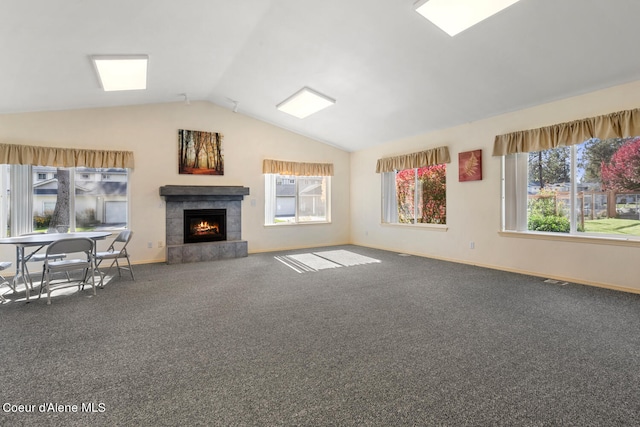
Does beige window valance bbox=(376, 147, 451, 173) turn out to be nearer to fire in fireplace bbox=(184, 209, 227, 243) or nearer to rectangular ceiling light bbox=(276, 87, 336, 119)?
rectangular ceiling light bbox=(276, 87, 336, 119)

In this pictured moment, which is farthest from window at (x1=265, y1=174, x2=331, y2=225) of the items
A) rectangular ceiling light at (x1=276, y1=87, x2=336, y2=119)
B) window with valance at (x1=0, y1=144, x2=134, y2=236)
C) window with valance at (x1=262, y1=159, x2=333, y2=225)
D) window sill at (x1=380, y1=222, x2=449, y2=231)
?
window with valance at (x1=0, y1=144, x2=134, y2=236)

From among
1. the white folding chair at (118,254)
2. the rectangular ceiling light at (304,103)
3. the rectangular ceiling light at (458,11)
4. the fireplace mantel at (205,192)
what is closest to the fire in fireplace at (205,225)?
the fireplace mantel at (205,192)

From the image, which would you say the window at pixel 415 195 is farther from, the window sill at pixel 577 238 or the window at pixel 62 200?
the window at pixel 62 200

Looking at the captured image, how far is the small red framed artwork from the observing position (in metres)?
5.29

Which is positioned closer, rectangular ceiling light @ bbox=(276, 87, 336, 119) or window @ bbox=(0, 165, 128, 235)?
window @ bbox=(0, 165, 128, 235)

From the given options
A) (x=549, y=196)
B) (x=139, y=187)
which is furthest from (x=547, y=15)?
(x=139, y=187)

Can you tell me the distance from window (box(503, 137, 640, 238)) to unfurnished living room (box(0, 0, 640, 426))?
1.0 inches

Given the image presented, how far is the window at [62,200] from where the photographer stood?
505 cm

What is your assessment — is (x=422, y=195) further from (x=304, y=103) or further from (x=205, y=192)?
(x=205, y=192)

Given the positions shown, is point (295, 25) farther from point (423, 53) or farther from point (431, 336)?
point (431, 336)

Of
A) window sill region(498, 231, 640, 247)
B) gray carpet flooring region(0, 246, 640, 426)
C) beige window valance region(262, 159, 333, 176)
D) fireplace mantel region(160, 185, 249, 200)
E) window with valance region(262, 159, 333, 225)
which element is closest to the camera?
gray carpet flooring region(0, 246, 640, 426)

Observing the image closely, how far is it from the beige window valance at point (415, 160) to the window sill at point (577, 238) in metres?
1.80

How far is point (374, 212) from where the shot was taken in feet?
25.0

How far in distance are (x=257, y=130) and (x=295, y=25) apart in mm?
3613
